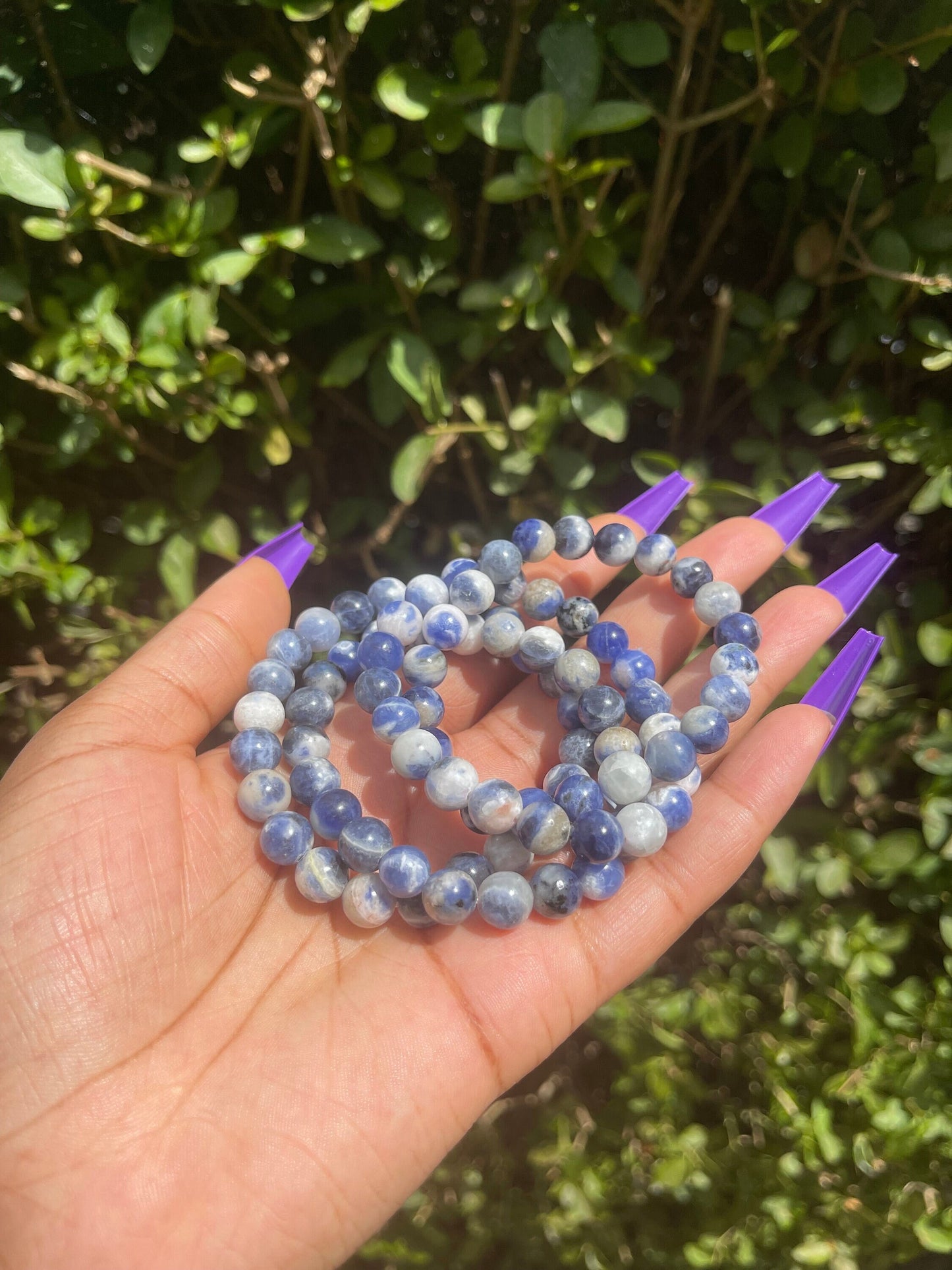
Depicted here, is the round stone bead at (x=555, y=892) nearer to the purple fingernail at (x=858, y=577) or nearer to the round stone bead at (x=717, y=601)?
the round stone bead at (x=717, y=601)

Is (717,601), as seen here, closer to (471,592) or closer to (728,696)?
(728,696)

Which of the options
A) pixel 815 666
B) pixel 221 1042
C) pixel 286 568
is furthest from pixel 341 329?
pixel 221 1042

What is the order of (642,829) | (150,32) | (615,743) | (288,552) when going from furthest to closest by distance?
(288,552), (615,743), (642,829), (150,32)

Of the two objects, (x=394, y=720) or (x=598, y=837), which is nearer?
(x=598, y=837)

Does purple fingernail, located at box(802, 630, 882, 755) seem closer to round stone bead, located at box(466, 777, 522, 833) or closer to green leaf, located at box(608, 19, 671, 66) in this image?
round stone bead, located at box(466, 777, 522, 833)

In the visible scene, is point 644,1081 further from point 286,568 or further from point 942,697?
Answer: point 286,568

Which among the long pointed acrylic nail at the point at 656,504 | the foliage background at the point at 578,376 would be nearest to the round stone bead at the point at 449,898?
the foliage background at the point at 578,376

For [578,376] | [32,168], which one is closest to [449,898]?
[578,376]

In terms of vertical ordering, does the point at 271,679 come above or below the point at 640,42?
below
